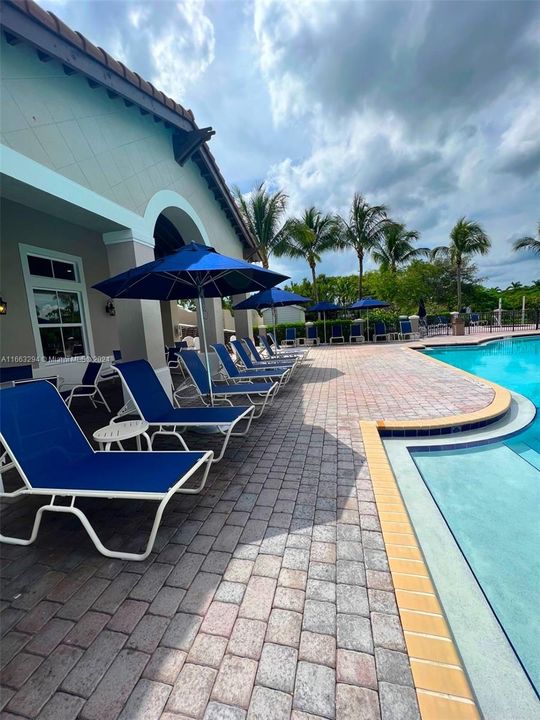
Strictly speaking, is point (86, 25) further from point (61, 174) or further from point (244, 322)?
point (244, 322)

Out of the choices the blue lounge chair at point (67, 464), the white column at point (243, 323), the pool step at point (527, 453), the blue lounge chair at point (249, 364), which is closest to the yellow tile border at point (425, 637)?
the blue lounge chair at point (67, 464)

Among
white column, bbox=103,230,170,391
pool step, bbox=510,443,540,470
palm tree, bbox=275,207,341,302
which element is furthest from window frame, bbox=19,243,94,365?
palm tree, bbox=275,207,341,302

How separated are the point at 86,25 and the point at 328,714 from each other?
330 inches

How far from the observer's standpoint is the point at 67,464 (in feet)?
9.18

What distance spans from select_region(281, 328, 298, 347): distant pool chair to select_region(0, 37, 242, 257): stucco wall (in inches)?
583

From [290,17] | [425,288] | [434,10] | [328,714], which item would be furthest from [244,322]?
[425,288]

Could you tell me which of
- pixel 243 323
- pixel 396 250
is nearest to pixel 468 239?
pixel 396 250

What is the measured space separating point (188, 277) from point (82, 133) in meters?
2.50

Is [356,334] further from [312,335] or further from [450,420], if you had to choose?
[450,420]

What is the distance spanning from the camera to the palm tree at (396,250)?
28.8 meters

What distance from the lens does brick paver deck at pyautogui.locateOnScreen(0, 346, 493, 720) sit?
1406 millimetres

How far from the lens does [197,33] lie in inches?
261

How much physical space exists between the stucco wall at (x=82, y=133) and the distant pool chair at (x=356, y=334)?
15.2 metres

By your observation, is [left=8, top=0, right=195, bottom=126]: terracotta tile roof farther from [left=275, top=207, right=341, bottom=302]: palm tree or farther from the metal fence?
the metal fence
